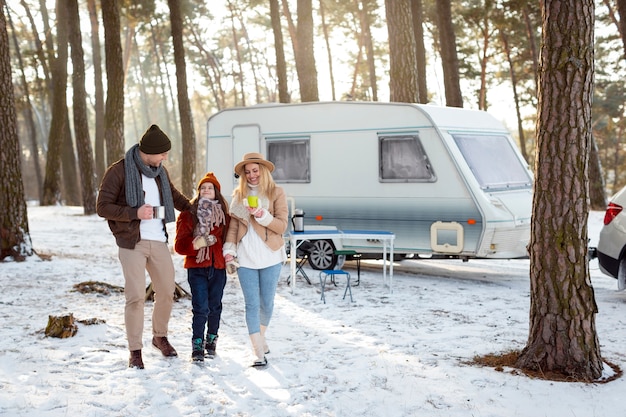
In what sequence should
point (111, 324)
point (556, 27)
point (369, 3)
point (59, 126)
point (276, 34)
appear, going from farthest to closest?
point (369, 3) → point (59, 126) → point (276, 34) → point (111, 324) → point (556, 27)

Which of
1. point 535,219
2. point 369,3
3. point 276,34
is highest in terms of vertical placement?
point 369,3

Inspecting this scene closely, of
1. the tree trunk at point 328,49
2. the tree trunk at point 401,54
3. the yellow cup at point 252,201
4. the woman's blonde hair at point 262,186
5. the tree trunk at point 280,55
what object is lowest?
the yellow cup at point 252,201

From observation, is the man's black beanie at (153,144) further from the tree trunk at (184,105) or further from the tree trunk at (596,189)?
the tree trunk at (596,189)

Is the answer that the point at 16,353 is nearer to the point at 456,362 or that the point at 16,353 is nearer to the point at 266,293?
the point at 266,293

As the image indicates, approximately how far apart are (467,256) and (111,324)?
195 inches

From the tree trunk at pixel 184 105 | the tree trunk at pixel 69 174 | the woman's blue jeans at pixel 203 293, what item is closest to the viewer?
the woman's blue jeans at pixel 203 293

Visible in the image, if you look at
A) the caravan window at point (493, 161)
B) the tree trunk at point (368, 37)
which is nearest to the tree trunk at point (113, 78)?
the caravan window at point (493, 161)

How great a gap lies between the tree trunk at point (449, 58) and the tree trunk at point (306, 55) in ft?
11.7

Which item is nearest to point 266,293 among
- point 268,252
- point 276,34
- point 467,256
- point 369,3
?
point 268,252

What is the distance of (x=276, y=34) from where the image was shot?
2052 centimetres

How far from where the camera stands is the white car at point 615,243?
8.24 metres

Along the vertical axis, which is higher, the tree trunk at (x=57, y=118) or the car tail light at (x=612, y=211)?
the tree trunk at (x=57, y=118)

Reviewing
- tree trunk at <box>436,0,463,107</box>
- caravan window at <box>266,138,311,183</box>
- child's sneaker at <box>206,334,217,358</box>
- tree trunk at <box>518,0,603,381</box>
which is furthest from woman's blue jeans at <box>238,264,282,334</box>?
tree trunk at <box>436,0,463,107</box>

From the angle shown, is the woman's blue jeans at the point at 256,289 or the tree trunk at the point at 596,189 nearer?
the woman's blue jeans at the point at 256,289
